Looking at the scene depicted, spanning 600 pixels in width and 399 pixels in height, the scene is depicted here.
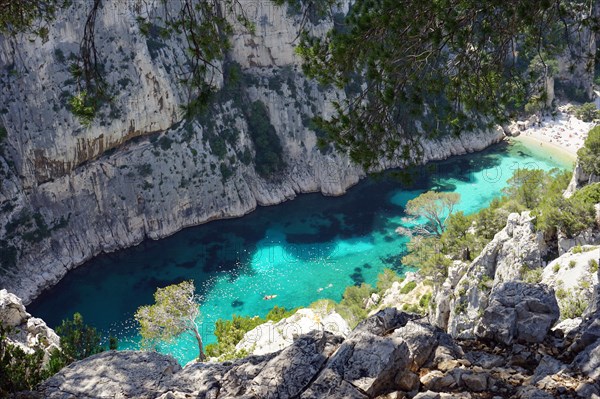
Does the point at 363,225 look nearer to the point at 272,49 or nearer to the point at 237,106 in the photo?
the point at 237,106

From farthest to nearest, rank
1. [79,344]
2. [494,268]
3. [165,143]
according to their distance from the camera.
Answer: [165,143], [494,268], [79,344]

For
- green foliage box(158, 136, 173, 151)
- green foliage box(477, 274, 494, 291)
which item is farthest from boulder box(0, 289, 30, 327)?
green foliage box(158, 136, 173, 151)

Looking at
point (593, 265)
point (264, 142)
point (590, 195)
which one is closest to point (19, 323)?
point (593, 265)

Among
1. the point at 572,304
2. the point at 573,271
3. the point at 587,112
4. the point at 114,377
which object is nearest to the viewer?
the point at 114,377

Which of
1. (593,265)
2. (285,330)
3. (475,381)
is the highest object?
(475,381)

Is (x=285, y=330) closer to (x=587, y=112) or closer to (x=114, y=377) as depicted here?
(x=114, y=377)

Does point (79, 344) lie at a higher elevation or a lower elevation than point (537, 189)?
higher

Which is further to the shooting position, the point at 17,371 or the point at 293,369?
the point at 17,371

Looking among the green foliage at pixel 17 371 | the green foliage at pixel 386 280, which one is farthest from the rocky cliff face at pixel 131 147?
the green foliage at pixel 17 371
